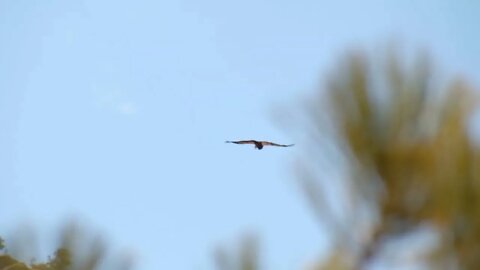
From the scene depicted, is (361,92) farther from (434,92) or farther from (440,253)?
→ (440,253)

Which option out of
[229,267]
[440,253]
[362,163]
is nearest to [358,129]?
[362,163]

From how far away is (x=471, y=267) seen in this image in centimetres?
171

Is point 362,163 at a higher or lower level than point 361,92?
lower

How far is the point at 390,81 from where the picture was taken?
1.84 metres

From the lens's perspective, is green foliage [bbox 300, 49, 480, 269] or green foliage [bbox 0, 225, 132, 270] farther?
green foliage [bbox 0, 225, 132, 270]

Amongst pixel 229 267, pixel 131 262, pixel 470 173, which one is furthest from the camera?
pixel 131 262

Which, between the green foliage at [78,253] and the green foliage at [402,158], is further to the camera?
the green foliage at [78,253]

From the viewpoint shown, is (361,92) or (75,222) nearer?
(361,92)

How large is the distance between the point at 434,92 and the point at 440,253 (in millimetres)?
466

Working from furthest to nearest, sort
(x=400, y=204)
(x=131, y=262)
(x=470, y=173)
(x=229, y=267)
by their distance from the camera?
(x=131, y=262), (x=229, y=267), (x=400, y=204), (x=470, y=173)

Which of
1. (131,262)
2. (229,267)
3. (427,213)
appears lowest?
(131,262)

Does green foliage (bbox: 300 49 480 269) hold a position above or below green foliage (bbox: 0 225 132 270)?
above

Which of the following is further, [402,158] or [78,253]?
[78,253]

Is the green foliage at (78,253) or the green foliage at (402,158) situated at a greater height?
the green foliage at (402,158)
